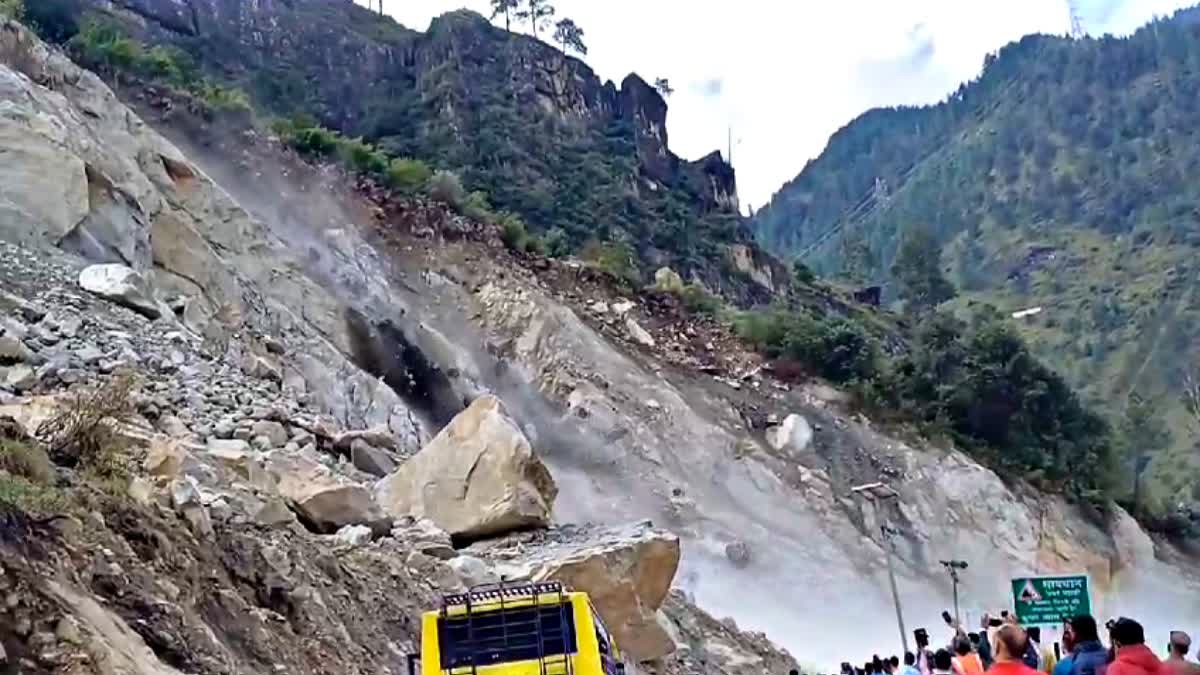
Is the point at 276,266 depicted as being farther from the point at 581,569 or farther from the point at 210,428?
the point at 581,569

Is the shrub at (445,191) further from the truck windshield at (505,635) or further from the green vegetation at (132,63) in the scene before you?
the truck windshield at (505,635)

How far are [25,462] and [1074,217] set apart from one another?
108583 millimetres

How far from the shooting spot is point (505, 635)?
1039 cm

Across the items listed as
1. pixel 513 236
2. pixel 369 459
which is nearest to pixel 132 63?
pixel 513 236

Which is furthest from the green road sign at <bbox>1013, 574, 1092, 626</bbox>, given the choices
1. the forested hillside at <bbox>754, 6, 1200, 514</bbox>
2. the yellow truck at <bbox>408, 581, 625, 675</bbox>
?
the forested hillside at <bbox>754, 6, 1200, 514</bbox>

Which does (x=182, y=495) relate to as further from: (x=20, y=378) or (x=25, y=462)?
(x=20, y=378)

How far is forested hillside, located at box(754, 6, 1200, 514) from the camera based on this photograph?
81.0 metres

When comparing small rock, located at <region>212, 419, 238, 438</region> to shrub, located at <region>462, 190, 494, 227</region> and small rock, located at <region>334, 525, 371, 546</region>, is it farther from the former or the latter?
shrub, located at <region>462, 190, 494, 227</region>

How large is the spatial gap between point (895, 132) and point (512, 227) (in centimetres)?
13349

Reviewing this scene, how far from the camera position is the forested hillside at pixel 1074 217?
81.0 meters

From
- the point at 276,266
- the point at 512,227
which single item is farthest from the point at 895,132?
the point at 276,266

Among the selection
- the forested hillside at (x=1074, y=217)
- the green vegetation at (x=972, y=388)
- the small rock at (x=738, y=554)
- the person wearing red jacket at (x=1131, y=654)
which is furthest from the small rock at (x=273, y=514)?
the forested hillside at (x=1074, y=217)

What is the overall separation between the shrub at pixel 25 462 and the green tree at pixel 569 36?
244 ft

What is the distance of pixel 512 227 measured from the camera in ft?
148
